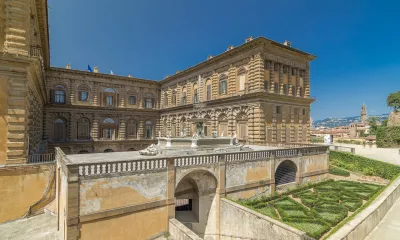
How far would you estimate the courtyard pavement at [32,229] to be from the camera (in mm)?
10892

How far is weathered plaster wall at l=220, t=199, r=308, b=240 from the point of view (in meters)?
9.57

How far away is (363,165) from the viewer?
2300 centimetres

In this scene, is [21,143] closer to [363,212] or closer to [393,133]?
[363,212]

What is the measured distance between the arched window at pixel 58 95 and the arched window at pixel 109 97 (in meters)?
6.39

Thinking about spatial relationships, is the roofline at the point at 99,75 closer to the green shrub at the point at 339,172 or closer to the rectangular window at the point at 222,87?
the rectangular window at the point at 222,87

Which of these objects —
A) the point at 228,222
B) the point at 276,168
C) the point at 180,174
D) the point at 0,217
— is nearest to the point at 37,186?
the point at 0,217

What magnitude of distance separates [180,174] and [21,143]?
432 inches

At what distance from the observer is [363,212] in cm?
1181

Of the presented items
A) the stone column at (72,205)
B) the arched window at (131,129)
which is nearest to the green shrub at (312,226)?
the stone column at (72,205)

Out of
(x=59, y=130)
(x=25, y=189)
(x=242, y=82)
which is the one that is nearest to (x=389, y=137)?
(x=242, y=82)

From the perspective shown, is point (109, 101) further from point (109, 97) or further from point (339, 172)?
point (339, 172)

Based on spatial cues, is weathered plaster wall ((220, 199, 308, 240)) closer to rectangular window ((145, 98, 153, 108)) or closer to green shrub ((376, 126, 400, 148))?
rectangular window ((145, 98, 153, 108))

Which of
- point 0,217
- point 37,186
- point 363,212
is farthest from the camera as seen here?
point 37,186

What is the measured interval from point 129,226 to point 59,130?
3034 centimetres
